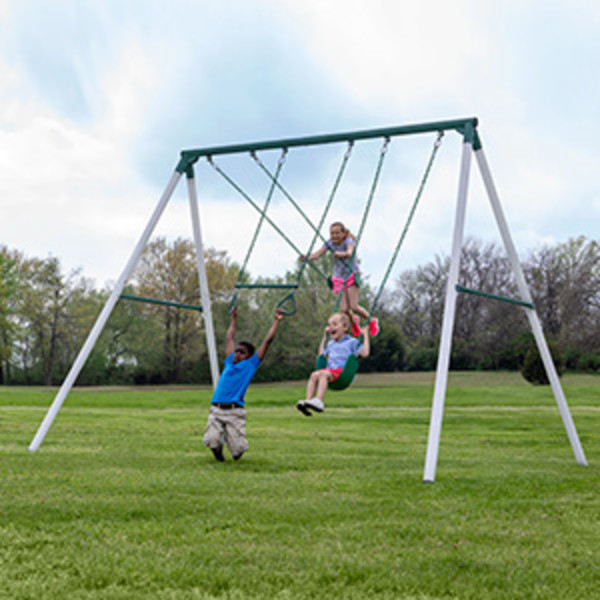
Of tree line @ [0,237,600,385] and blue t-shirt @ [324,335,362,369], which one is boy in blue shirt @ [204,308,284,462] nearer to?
blue t-shirt @ [324,335,362,369]

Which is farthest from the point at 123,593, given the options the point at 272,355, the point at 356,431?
the point at 272,355

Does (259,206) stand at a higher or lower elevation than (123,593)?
higher

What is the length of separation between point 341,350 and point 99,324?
2.83m

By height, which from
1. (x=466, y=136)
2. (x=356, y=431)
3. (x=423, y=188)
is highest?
(x=466, y=136)

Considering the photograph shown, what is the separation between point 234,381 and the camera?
779 centimetres

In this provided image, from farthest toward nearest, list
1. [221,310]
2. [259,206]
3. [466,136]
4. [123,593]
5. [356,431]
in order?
[221,310], [356,431], [259,206], [466,136], [123,593]

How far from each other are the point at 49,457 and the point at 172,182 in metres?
3.58

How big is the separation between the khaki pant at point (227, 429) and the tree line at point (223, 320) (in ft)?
90.2

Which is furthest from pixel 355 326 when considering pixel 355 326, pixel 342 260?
pixel 342 260

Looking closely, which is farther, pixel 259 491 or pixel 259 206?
pixel 259 206

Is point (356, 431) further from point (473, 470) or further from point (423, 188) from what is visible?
point (423, 188)

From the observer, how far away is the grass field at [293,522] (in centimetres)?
373

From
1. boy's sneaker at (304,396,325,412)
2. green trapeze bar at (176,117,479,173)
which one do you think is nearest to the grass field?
boy's sneaker at (304,396,325,412)

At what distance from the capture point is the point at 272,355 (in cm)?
3700
